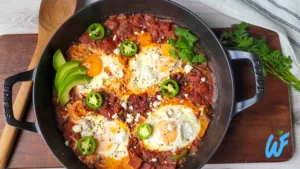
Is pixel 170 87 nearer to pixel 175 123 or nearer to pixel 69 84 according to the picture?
pixel 175 123

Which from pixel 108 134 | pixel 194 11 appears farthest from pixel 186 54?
pixel 108 134

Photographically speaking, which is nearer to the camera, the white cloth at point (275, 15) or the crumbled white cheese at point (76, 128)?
the crumbled white cheese at point (76, 128)

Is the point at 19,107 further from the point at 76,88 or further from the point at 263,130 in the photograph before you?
the point at 263,130

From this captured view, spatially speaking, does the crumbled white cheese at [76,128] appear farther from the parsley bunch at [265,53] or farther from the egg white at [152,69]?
the parsley bunch at [265,53]

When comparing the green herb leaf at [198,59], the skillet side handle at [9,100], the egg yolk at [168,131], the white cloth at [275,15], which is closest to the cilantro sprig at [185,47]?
the green herb leaf at [198,59]

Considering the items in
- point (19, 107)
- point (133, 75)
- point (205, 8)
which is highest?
point (205, 8)

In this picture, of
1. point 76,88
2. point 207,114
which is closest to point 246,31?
point 207,114
